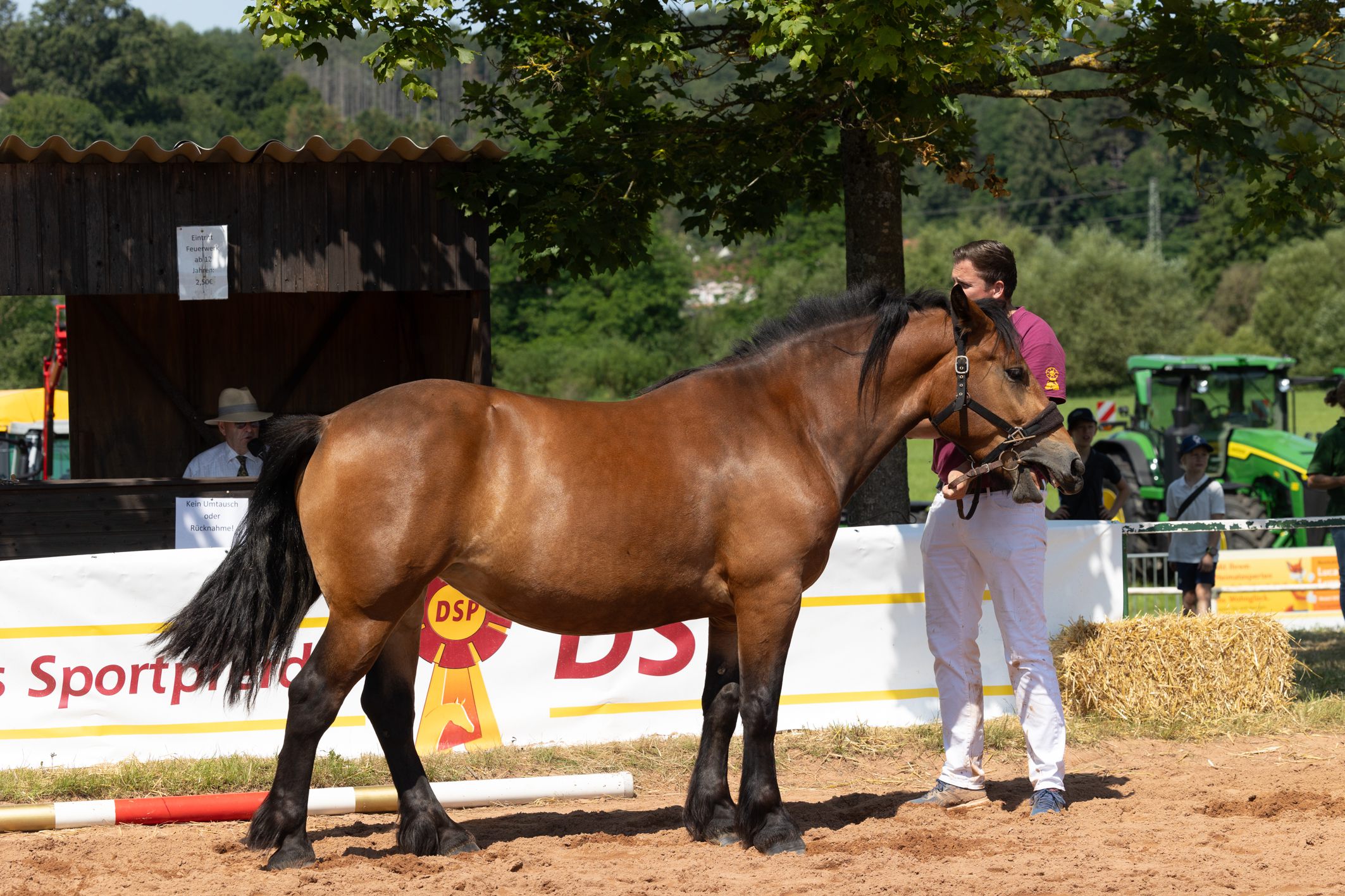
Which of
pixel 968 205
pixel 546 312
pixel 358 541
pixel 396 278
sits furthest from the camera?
pixel 968 205

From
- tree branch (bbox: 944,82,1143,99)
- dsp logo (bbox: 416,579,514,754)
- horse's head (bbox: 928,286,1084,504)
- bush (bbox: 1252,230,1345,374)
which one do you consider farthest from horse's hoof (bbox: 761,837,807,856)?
bush (bbox: 1252,230,1345,374)

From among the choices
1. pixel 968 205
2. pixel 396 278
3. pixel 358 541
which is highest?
pixel 968 205

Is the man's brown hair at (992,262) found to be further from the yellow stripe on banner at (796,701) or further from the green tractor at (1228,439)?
the green tractor at (1228,439)

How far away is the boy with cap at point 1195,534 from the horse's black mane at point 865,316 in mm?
6414

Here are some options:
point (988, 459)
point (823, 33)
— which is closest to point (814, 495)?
point (988, 459)

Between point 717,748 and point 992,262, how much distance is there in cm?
227

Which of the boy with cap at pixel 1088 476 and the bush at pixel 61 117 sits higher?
the bush at pixel 61 117

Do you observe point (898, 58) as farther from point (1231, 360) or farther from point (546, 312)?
point (546, 312)

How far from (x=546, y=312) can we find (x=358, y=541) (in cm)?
5306

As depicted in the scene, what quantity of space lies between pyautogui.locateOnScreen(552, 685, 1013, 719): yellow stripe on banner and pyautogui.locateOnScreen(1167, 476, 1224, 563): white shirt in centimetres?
431

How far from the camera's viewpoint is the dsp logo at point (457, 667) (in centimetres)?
650

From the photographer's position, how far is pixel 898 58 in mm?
6535

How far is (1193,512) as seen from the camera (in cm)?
1100

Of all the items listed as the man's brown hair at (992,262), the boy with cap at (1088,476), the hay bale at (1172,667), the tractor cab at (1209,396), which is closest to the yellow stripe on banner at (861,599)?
the hay bale at (1172,667)
